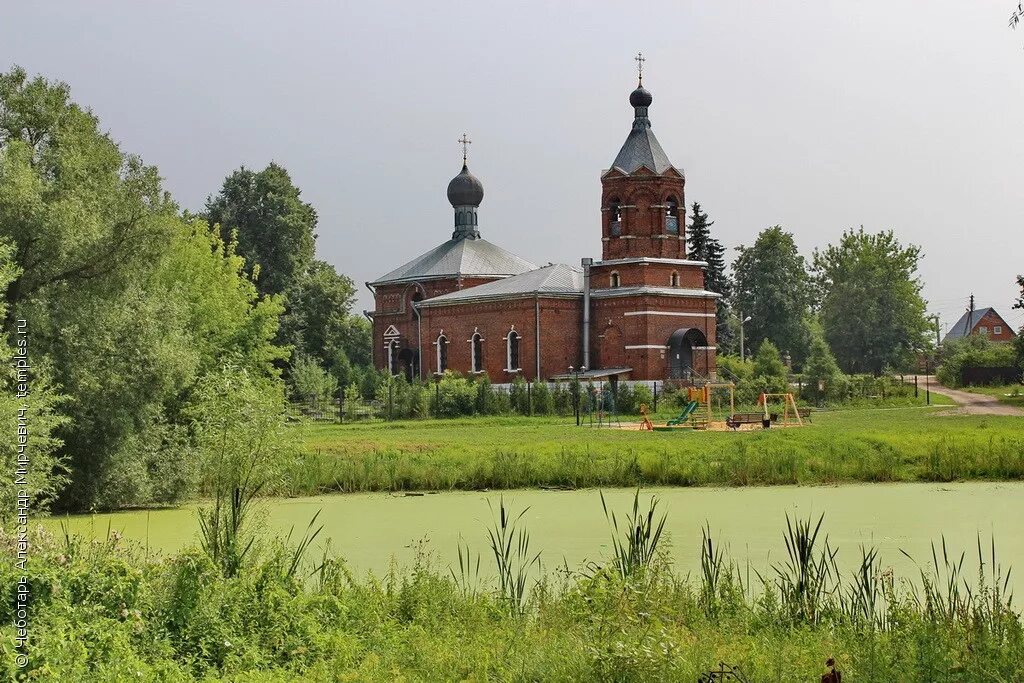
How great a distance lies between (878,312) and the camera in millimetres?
71875

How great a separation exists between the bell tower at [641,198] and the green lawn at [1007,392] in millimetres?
12328

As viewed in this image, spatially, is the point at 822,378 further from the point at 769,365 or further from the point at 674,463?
the point at 674,463

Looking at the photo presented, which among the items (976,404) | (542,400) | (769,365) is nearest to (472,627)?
(542,400)

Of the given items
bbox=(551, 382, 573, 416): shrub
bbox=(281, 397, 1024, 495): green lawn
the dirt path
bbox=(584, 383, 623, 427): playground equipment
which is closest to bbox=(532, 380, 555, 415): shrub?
bbox=(551, 382, 573, 416): shrub

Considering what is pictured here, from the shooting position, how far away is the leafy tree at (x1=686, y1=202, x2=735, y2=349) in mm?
72812

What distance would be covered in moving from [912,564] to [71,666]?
8133 millimetres

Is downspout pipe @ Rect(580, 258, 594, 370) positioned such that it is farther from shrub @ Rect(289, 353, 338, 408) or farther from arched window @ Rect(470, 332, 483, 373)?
shrub @ Rect(289, 353, 338, 408)

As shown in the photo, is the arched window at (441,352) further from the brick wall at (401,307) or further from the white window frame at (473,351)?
the brick wall at (401,307)

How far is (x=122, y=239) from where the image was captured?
21.2m

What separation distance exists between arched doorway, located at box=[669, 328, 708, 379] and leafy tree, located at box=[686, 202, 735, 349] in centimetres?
2305

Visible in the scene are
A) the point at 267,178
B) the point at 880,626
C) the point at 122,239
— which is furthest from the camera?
the point at 267,178

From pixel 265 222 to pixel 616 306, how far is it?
1704 centimetres

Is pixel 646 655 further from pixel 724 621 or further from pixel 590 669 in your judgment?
pixel 724 621

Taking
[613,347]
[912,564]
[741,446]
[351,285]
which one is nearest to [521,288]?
[613,347]
